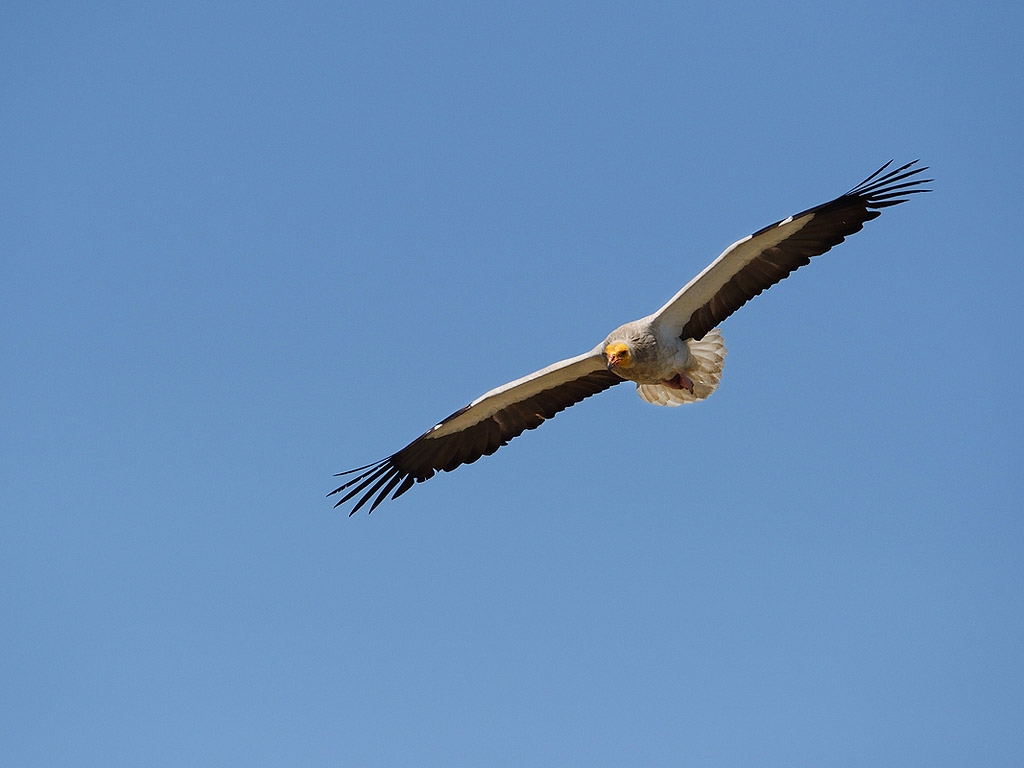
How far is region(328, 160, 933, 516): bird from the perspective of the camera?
9922mm

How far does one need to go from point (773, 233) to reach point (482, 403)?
10.3 ft

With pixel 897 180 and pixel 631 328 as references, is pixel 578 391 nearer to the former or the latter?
pixel 631 328

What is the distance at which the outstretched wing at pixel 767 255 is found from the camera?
32.3 ft

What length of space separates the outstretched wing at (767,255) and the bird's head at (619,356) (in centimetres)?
43

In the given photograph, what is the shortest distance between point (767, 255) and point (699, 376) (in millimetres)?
1473

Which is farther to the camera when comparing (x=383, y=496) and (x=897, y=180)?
(x=383, y=496)

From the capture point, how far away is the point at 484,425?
11258mm

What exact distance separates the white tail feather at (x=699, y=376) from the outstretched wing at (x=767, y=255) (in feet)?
1.09

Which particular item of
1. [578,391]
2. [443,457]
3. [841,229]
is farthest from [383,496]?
[841,229]

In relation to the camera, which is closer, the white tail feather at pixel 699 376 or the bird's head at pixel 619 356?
the bird's head at pixel 619 356

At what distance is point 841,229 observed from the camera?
32.7 feet

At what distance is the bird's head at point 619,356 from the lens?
9.94 m

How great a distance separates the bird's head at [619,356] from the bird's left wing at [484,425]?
28.0 inches

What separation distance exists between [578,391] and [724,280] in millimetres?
1813
